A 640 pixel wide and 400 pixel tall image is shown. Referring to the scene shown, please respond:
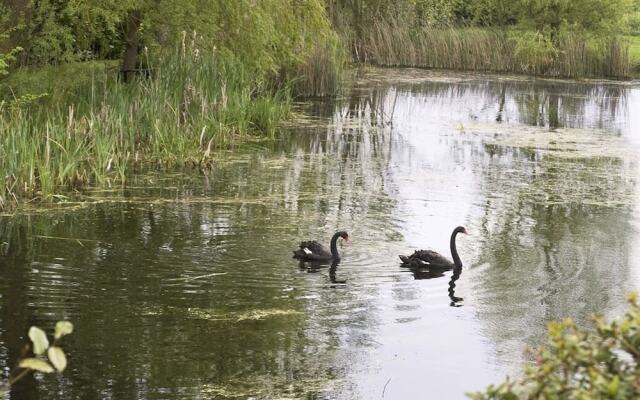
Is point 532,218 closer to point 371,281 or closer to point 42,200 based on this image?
point 371,281

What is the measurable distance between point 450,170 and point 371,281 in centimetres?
598

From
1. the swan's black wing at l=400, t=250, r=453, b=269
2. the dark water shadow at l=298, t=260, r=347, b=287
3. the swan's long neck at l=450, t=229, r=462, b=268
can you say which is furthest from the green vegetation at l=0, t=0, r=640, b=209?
the swan's long neck at l=450, t=229, r=462, b=268

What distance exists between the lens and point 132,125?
14.0 meters

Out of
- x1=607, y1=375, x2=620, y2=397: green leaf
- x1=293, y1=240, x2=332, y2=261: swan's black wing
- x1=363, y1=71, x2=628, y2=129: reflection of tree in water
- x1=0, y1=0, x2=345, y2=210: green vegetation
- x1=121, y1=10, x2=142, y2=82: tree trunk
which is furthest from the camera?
x1=363, y1=71, x2=628, y2=129: reflection of tree in water

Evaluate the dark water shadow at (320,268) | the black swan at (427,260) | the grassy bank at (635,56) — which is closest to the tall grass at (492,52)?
the grassy bank at (635,56)

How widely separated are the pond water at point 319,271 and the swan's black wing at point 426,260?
14 centimetres

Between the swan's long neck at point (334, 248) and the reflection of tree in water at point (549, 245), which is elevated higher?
the swan's long neck at point (334, 248)

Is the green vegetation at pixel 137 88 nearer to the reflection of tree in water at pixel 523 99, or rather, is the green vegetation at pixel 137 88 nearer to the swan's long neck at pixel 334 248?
the swan's long neck at pixel 334 248

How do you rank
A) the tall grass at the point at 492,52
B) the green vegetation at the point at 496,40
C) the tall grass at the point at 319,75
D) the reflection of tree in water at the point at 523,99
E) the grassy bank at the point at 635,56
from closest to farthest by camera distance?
the reflection of tree in water at the point at 523,99, the tall grass at the point at 319,75, the green vegetation at the point at 496,40, the tall grass at the point at 492,52, the grassy bank at the point at 635,56

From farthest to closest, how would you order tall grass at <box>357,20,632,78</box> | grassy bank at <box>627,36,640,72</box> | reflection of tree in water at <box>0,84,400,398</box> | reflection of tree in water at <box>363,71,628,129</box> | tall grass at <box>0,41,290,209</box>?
grassy bank at <box>627,36,640,72</box>, tall grass at <box>357,20,632,78</box>, reflection of tree in water at <box>363,71,628,129</box>, tall grass at <box>0,41,290,209</box>, reflection of tree in water at <box>0,84,400,398</box>

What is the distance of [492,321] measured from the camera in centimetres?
845

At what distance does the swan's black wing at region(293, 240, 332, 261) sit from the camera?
9708 mm

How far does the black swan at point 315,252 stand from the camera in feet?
31.9

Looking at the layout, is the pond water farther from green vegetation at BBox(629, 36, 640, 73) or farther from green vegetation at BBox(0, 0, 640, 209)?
green vegetation at BBox(629, 36, 640, 73)
